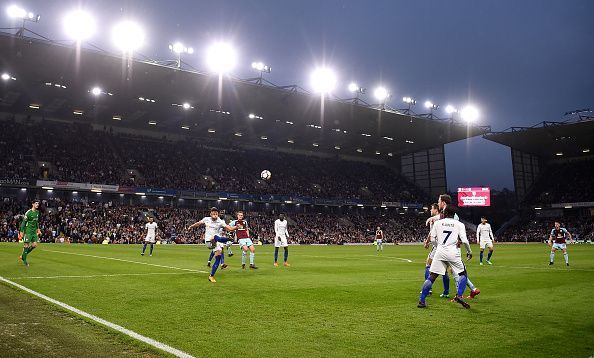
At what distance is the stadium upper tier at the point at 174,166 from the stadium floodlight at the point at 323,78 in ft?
68.7

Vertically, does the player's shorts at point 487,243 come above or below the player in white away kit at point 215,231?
below

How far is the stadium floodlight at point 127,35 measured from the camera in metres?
36.8

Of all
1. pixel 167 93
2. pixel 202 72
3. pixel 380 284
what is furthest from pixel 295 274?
pixel 167 93

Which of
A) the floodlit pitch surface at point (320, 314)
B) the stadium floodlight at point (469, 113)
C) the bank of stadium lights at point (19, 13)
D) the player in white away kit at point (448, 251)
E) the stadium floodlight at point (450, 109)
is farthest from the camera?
the stadium floodlight at point (450, 109)

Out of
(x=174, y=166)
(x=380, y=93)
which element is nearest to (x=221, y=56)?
(x=380, y=93)

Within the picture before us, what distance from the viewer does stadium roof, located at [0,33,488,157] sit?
41.6m

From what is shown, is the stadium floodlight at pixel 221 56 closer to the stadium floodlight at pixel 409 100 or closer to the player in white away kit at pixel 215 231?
the stadium floodlight at pixel 409 100

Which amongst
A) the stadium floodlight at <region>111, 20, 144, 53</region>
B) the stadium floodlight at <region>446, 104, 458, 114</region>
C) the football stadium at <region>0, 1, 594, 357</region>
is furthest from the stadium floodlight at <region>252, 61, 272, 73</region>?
the stadium floodlight at <region>446, 104, 458, 114</region>

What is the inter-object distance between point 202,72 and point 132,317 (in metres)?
39.1

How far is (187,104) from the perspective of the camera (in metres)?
54.0

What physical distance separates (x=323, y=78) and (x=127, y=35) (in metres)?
20.3

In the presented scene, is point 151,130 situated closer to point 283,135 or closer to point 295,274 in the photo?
point 283,135

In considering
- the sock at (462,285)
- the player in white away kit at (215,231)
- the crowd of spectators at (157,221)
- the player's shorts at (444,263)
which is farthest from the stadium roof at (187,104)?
the sock at (462,285)

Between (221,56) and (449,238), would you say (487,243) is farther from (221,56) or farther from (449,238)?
(221,56)
